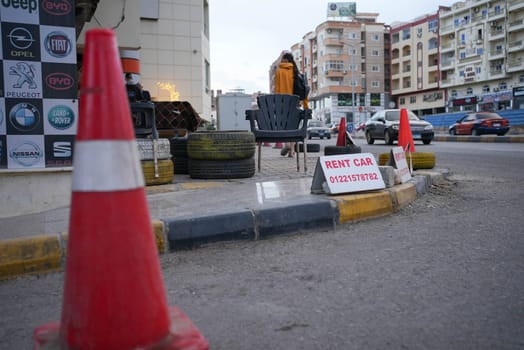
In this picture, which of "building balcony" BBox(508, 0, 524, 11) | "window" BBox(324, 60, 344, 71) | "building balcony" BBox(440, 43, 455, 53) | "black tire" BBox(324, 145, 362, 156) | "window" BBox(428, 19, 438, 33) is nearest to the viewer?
"black tire" BBox(324, 145, 362, 156)

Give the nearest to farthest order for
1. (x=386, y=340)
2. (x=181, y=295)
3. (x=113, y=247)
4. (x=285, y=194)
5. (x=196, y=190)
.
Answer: (x=113, y=247)
(x=386, y=340)
(x=181, y=295)
(x=285, y=194)
(x=196, y=190)

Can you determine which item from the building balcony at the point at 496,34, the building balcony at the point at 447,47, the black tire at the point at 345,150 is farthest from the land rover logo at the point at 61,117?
the building balcony at the point at 447,47

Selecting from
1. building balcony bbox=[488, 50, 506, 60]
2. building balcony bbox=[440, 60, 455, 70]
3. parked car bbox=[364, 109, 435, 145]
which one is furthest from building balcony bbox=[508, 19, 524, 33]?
parked car bbox=[364, 109, 435, 145]

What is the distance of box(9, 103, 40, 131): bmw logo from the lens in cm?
375

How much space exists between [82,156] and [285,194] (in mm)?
2856

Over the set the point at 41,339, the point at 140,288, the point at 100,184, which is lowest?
the point at 41,339

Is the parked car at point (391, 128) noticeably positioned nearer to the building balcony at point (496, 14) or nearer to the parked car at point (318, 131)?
the parked car at point (318, 131)

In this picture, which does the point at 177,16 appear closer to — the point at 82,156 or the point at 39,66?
the point at 39,66

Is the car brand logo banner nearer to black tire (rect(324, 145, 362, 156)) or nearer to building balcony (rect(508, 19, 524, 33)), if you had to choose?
black tire (rect(324, 145, 362, 156))

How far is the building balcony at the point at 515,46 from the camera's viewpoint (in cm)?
5069

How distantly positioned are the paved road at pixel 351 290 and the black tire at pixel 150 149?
91.4 inches

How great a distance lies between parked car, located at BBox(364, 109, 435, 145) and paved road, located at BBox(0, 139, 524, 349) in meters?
14.7

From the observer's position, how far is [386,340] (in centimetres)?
172

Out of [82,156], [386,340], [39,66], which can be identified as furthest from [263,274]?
[39,66]
